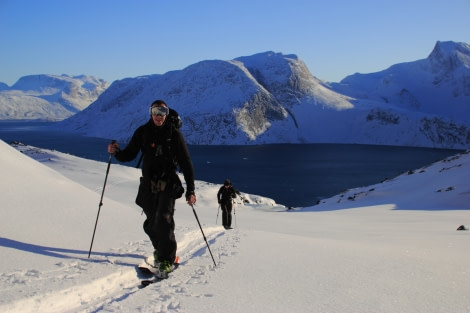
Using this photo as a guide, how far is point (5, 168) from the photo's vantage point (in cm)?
700

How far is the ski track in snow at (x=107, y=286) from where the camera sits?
384 centimetres

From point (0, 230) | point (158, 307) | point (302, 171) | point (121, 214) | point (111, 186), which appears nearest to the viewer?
point (158, 307)

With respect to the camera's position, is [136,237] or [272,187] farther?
[272,187]

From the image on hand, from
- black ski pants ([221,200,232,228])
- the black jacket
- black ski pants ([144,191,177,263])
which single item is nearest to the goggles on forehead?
the black jacket

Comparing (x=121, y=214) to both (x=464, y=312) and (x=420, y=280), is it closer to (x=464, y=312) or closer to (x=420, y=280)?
(x=420, y=280)

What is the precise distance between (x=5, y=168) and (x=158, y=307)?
4.88 m

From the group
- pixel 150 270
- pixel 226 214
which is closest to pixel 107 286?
pixel 150 270

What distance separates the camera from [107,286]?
454 centimetres

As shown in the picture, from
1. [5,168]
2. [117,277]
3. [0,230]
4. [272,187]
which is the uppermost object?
[5,168]

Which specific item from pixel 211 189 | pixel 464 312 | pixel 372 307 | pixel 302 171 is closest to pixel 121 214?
pixel 372 307

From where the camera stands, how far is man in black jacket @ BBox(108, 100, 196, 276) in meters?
5.38

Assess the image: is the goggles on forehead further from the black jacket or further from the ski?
the ski

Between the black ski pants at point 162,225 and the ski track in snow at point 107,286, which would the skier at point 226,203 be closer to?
the ski track in snow at point 107,286

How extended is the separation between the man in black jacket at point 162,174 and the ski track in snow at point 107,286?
1.45ft
